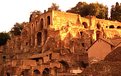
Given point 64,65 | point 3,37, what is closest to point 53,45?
point 64,65

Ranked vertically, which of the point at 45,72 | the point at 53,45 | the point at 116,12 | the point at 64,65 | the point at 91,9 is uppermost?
the point at 91,9

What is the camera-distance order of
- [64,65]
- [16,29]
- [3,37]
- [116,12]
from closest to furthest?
[64,65], [3,37], [116,12], [16,29]

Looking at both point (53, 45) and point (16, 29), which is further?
point (16, 29)

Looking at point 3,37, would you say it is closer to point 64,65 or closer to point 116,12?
point 116,12

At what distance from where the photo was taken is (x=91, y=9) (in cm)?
8031

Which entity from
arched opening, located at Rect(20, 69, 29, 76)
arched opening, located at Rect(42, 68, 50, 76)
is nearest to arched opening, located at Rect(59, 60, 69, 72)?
arched opening, located at Rect(42, 68, 50, 76)

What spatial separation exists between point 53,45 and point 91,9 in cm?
2413

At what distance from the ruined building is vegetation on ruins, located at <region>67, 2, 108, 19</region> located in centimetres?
781

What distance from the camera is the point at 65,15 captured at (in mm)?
67875

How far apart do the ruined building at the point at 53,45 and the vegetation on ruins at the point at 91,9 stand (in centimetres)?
781

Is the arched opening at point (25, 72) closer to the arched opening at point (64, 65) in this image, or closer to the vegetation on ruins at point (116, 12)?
the arched opening at point (64, 65)

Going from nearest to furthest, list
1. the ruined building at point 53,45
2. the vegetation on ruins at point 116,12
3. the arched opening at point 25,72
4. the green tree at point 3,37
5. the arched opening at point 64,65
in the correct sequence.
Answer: the arched opening at point 25,72, the ruined building at point 53,45, the arched opening at point 64,65, the green tree at point 3,37, the vegetation on ruins at point 116,12

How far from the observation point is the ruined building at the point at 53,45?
48562 millimetres

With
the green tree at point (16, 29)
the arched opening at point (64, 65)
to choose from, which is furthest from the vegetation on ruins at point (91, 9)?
the arched opening at point (64, 65)
